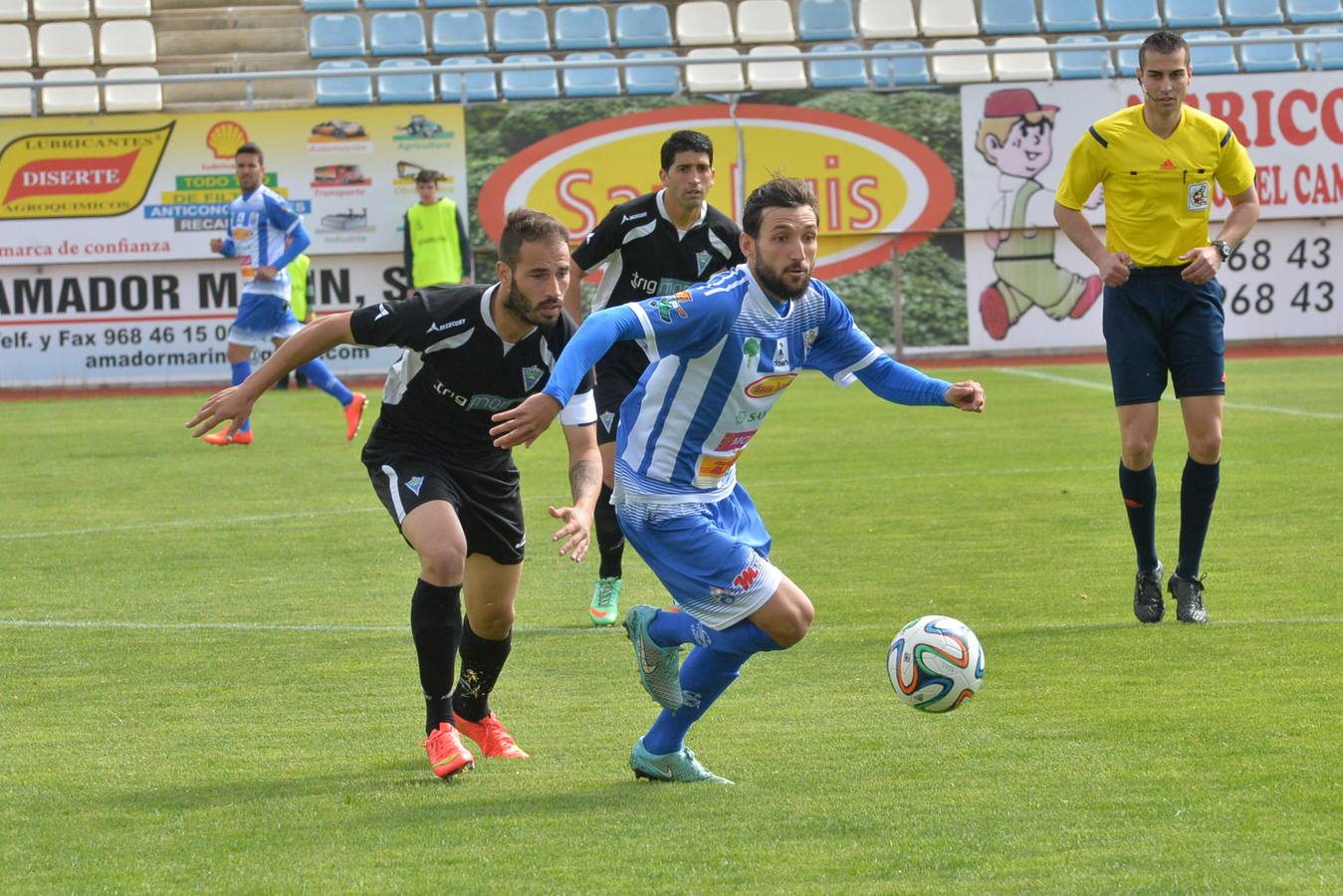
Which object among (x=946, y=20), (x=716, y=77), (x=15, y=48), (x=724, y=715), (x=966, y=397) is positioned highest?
(x=15, y=48)

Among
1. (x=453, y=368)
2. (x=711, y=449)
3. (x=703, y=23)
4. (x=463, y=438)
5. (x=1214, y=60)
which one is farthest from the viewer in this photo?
(x=703, y=23)

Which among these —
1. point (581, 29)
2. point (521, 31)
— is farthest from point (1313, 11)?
point (521, 31)

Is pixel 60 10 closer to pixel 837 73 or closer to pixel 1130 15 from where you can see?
pixel 837 73

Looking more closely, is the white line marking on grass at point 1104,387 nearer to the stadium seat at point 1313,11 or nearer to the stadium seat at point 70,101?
the stadium seat at point 1313,11

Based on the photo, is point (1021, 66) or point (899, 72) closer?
point (899, 72)

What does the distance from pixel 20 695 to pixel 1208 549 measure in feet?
18.5

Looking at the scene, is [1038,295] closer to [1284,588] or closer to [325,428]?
[325,428]

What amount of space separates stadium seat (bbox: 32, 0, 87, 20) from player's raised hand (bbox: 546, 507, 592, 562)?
2296cm

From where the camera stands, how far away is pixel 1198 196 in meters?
7.61

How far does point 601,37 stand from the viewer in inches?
982

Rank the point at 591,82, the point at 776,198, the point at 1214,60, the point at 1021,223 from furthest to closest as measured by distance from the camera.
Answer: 1. the point at 1214,60
2. the point at 591,82
3. the point at 1021,223
4. the point at 776,198

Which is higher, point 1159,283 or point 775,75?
point 775,75

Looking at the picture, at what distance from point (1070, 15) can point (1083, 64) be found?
9.11 ft

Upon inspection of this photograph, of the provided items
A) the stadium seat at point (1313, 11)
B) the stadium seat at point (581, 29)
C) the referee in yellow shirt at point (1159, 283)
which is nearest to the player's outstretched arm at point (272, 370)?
the referee in yellow shirt at point (1159, 283)
